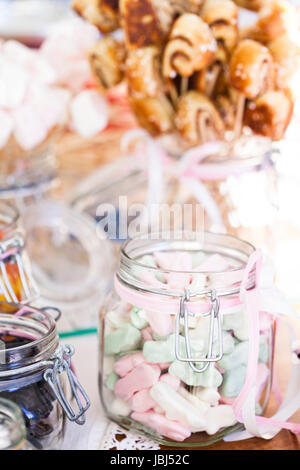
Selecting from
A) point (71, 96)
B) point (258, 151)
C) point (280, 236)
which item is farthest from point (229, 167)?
point (71, 96)

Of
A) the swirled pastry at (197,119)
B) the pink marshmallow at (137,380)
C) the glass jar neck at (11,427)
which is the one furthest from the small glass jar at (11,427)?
the swirled pastry at (197,119)

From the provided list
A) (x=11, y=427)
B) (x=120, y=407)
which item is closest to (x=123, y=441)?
(x=120, y=407)

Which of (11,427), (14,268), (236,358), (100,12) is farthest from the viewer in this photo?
(100,12)

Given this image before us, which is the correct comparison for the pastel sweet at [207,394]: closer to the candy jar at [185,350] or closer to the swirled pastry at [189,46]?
the candy jar at [185,350]

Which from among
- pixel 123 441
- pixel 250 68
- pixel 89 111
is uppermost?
pixel 250 68

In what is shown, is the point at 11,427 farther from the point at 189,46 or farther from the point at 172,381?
the point at 189,46

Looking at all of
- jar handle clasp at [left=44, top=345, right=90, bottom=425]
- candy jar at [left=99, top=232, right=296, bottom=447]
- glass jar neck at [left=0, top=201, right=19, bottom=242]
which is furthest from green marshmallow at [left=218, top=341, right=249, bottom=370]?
glass jar neck at [left=0, top=201, right=19, bottom=242]

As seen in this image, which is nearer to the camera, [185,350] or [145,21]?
[185,350]

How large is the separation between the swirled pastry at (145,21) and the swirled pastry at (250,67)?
82 mm

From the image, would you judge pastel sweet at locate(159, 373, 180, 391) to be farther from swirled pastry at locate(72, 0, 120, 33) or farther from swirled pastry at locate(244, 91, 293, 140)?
swirled pastry at locate(72, 0, 120, 33)

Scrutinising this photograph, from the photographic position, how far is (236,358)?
18.9 inches

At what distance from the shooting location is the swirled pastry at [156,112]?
0.68m

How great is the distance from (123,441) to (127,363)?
0.06m

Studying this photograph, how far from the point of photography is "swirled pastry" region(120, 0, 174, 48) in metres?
0.64
